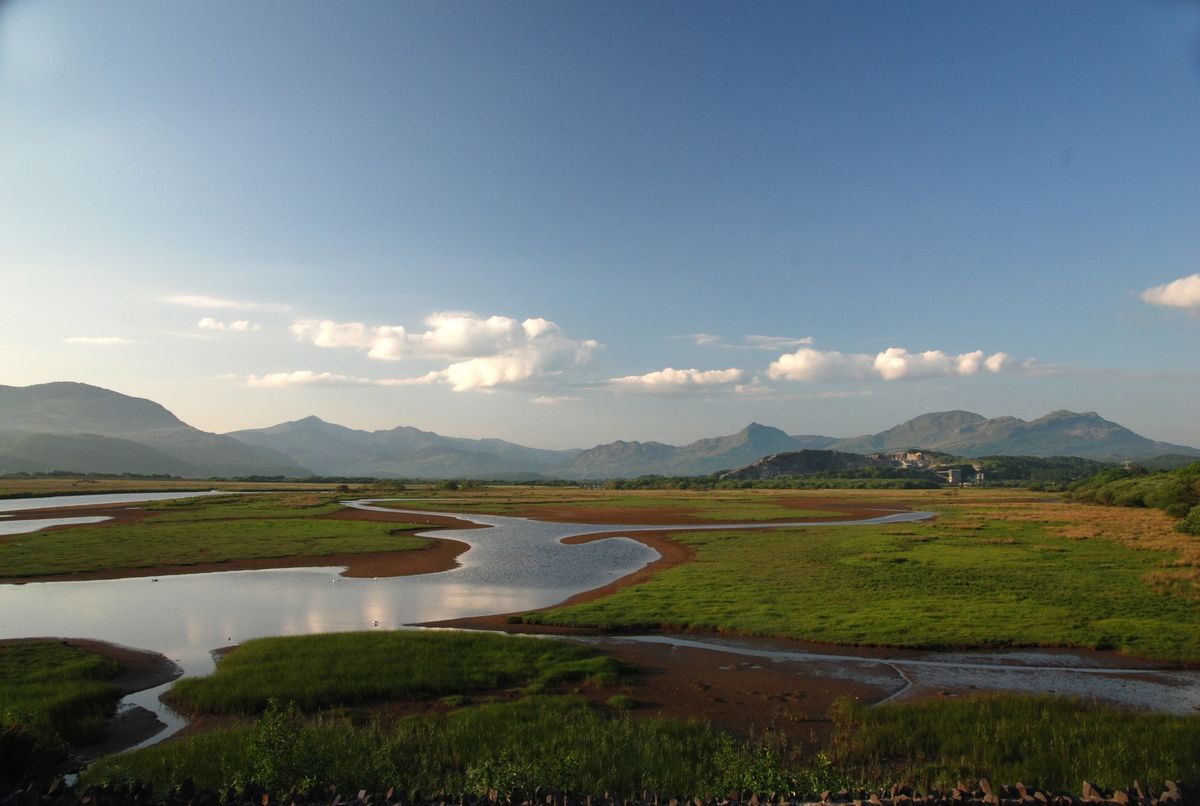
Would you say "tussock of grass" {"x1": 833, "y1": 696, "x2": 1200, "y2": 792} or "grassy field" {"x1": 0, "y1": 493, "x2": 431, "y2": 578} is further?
"grassy field" {"x1": 0, "y1": 493, "x2": 431, "y2": 578}

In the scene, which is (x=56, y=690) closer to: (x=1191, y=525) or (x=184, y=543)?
(x=184, y=543)

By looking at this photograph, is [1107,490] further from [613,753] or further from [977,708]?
[613,753]

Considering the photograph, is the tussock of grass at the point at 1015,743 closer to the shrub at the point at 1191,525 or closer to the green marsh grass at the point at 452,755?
the green marsh grass at the point at 452,755

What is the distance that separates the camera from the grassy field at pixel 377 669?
1902 cm

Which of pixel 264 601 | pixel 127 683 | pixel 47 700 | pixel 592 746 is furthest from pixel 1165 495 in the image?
pixel 47 700

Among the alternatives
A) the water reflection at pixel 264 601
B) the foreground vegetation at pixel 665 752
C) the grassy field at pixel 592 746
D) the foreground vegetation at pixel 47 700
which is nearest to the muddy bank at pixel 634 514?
the water reflection at pixel 264 601

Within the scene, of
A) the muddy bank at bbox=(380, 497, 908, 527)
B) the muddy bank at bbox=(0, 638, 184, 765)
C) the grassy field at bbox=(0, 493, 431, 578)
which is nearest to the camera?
the muddy bank at bbox=(0, 638, 184, 765)

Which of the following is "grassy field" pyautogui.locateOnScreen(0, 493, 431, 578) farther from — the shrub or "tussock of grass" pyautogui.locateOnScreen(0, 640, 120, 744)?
the shrub

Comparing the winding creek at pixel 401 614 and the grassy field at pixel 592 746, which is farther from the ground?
the grassy field at pixel 592 746

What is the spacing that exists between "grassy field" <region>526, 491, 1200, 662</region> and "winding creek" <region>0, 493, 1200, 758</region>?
2143mm

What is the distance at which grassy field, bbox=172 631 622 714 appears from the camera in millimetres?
19016

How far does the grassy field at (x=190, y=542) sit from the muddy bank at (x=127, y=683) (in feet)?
71.4

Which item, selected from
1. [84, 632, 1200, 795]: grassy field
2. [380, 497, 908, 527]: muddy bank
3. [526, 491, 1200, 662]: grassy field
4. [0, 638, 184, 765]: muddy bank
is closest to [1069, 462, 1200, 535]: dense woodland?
[526, 491, 1200, 662]: grassy field

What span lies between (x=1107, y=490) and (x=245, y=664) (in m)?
120
